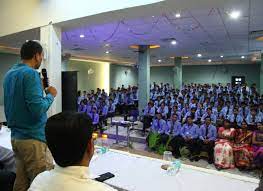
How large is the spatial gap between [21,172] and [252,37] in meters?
7.59

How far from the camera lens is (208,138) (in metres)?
5.81

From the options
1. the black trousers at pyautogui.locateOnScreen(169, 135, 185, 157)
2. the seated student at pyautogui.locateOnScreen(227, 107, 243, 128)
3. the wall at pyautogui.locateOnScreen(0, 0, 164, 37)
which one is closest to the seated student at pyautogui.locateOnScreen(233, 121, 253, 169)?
the black trousers at pyautogui.locateOnScreen(169, 135, 185, 157)

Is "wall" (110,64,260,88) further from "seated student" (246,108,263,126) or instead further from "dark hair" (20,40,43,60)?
"dark hair" (20,40,43,60)

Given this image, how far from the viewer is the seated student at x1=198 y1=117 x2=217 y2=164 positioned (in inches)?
214

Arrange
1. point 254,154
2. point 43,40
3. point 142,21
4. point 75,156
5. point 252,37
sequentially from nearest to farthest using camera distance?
point 75,156 < point 43,40 < point 254,154 < point 142,21 < point 252,37

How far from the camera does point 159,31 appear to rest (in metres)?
6.31

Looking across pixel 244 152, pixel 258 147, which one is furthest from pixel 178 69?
pixel 244 152

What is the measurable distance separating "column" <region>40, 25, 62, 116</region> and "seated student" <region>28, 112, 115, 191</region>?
2336 mm

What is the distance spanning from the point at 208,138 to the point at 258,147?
1115 mm

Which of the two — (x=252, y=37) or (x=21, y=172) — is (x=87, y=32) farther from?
(x=21, y=172)

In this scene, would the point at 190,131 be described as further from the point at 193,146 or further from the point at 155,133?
the point at 155,133

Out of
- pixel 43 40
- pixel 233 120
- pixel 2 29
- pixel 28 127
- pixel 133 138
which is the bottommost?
pixel 133 138

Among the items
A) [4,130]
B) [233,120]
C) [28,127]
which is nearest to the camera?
[28,127]

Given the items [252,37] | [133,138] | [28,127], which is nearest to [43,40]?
[28,127]
